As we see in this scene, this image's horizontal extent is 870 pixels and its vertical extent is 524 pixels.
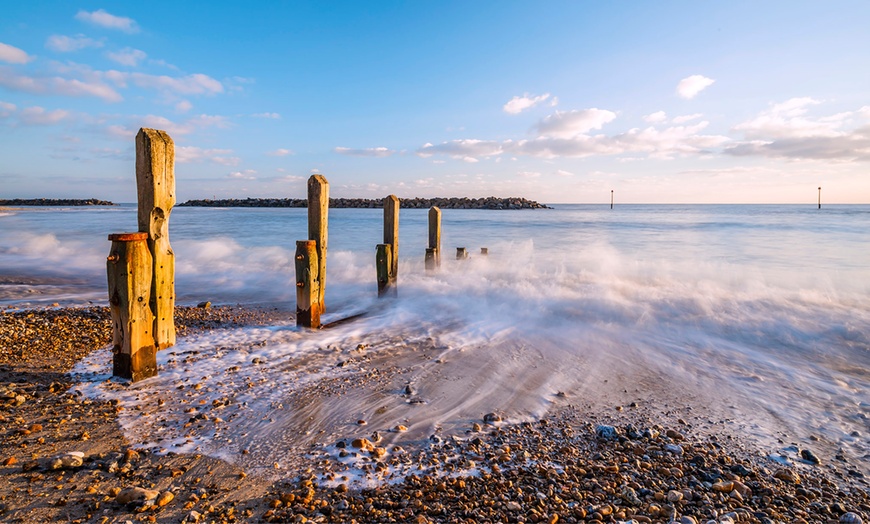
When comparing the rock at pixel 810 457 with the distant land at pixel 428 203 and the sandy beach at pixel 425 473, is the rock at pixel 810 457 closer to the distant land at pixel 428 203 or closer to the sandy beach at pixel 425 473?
the sandy beach at pixel 425 473

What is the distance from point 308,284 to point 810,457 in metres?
6.03

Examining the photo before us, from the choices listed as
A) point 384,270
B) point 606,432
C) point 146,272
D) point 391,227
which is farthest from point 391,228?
point 606,432

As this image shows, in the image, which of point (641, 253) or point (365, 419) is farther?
point (641, 253)

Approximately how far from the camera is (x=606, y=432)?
3.91 m

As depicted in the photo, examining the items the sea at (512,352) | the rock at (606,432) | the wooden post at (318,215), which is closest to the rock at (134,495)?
the sea at (512,352)

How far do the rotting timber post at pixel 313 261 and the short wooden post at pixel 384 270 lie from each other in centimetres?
248

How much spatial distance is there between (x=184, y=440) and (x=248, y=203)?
102726 mm

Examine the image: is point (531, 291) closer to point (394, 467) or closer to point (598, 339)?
point (598, 339)

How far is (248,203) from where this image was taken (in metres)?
97.9

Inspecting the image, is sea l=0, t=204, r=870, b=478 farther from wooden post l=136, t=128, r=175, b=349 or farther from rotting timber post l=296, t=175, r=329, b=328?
wooden post l=136, t=128, r=175, b=349

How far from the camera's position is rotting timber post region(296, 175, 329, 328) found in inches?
270

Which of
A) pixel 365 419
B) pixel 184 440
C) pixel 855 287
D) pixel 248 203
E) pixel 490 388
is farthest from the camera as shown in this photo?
pixel 248 203

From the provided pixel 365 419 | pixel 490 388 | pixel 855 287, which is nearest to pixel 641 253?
pixel 855 287

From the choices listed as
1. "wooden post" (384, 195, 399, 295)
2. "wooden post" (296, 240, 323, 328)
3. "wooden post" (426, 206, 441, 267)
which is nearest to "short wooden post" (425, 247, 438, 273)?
"wooden post" (426, 206, 441, 267)
